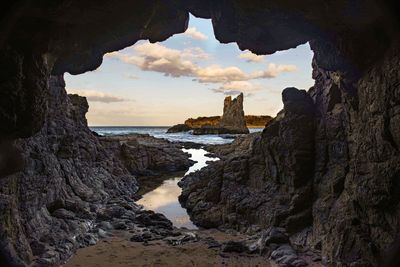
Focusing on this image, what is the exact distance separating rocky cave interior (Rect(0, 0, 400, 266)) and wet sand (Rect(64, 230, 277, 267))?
39.6 inches

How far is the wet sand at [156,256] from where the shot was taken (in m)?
12.2

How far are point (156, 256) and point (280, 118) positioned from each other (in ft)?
33.3

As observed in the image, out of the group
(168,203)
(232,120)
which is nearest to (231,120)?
(232,120)

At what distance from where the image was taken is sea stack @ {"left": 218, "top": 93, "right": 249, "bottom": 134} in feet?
420

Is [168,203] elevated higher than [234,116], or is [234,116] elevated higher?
[234,116]

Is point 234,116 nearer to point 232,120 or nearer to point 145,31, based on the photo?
point 232,120

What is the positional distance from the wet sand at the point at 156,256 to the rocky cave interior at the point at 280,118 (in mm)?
1007

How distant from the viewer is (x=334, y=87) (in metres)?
15.3

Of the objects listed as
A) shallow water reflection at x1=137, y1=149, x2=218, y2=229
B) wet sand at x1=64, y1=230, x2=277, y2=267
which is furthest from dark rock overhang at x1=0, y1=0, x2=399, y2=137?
shallow water reflection at x1=137, y1=149, x2=218, y2=229

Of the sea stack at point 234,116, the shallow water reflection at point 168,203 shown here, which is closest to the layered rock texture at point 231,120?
the sea stack at point 234,116

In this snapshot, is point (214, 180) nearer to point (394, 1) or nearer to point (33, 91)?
point (33, 91)

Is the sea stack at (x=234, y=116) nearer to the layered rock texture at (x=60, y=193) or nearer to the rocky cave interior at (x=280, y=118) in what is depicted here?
the layered rock texture at (x=60, y=193)

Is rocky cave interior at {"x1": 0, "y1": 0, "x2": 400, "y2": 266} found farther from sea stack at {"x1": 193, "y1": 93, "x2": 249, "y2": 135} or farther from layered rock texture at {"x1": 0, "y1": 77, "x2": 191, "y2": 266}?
sea stack at {"x1": 193, "y1": 93, "x2": 249, "y2": 135}

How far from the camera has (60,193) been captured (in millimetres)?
Answer: 17234
